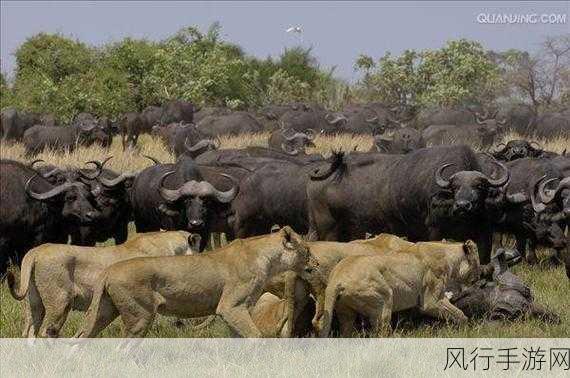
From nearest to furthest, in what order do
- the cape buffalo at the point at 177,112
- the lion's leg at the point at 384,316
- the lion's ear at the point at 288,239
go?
the lion's ear at the point at 288,239, the lion's leg at the point at 384,316, the cape buffalo at the point at 177,112

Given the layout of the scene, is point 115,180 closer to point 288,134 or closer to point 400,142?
point 400,142

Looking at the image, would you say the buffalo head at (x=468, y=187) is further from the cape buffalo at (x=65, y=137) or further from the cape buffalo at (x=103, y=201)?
the cape buffalo at (x=65, y=137)

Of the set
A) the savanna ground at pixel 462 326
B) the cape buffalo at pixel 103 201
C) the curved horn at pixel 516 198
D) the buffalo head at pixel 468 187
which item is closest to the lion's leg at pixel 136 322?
the savanna ground at pixel 462 326

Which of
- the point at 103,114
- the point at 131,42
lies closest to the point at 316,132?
the point at 103,114

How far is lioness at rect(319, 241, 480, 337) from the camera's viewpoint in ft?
26.5

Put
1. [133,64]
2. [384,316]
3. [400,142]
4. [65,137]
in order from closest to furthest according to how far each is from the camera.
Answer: [384,316] → [400,142] → [65,137] → [133,64]

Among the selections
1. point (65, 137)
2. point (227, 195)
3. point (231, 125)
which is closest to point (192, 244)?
point (227, 195)

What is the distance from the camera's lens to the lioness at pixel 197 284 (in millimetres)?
7562

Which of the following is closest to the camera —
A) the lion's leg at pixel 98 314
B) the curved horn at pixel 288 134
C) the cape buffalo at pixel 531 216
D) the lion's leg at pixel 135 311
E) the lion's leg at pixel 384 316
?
the lion's leg at pixel 135 311

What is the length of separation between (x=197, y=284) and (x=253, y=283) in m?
0.38

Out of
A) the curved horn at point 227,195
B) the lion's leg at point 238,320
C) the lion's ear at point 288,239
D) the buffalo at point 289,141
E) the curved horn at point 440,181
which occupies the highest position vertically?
the lion's ear at point 288,239

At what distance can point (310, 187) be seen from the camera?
13.5 m

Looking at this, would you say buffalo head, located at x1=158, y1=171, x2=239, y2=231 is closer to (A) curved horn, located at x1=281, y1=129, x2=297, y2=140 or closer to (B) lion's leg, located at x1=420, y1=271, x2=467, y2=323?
(B) lion's leg, located at x1=420, y1=271, x2=467, y2=323

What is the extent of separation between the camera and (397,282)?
327 inches
